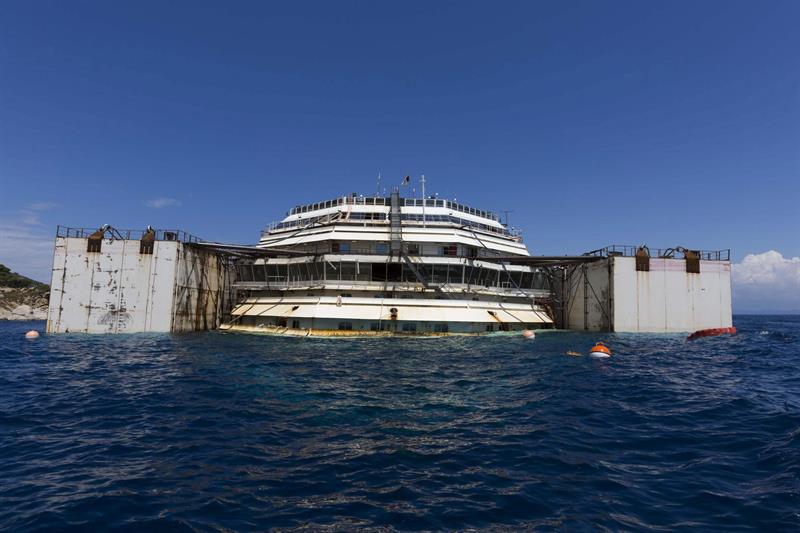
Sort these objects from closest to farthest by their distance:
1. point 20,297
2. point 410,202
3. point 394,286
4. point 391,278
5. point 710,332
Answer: point 710,332 < point 394,286 < point 391,278 < point 410,202 < point 20,297

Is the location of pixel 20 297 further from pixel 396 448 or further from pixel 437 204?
pixel 396 448

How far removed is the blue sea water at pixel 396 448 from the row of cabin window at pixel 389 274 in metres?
25.6

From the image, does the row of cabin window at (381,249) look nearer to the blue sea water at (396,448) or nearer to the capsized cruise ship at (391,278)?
the capsized cruise ship at (391,278)

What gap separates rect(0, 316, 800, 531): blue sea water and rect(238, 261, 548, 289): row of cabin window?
83.9 ft

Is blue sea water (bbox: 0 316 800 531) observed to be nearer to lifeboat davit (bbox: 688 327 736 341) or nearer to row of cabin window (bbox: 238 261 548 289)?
lifeboat davit (bbox: 688 327 736 341)

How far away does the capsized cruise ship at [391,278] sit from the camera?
48.9 meters

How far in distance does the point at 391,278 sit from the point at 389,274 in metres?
0.55

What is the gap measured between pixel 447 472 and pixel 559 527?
327 centimetres

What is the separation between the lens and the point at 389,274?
53.8 m

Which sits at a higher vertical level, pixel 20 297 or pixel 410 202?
pixel 410 202

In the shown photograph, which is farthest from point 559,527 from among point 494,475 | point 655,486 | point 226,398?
point 226,398

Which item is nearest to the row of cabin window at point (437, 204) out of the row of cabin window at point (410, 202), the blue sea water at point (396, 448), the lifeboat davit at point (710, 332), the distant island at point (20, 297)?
the row of cabin window at point (410, 202)

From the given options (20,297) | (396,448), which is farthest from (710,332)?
(20,297)

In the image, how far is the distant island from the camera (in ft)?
330
